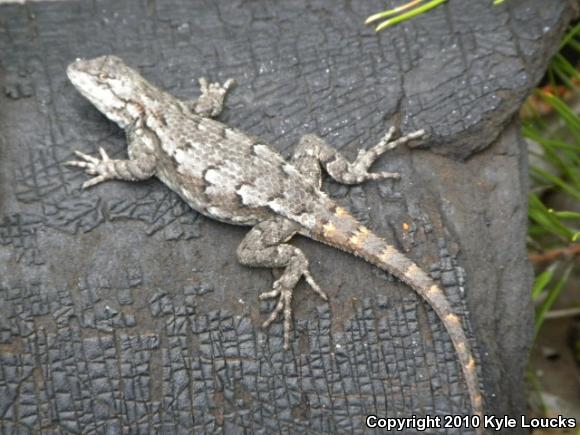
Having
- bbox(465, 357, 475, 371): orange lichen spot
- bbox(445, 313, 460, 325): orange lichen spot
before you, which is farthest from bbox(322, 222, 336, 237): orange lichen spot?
bbox(465, 357, 475, 371): orange lichen spot

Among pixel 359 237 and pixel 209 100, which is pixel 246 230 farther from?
pixel 209 100

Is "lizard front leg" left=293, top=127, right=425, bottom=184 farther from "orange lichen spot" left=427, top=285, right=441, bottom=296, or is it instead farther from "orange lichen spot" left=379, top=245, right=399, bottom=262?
"orange lichen spot" left=427, top=285, right=441, bottom=296

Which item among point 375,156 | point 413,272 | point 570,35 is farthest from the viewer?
point 570,35

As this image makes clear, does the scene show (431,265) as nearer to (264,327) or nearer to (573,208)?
(264,327)

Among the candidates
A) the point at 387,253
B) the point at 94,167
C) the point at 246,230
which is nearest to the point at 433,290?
the point at 387,253

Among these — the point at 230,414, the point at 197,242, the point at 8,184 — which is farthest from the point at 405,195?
the point at 8,184

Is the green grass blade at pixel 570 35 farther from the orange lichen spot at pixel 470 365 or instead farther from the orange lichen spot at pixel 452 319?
the orange lichen spot at pixel 470 365
